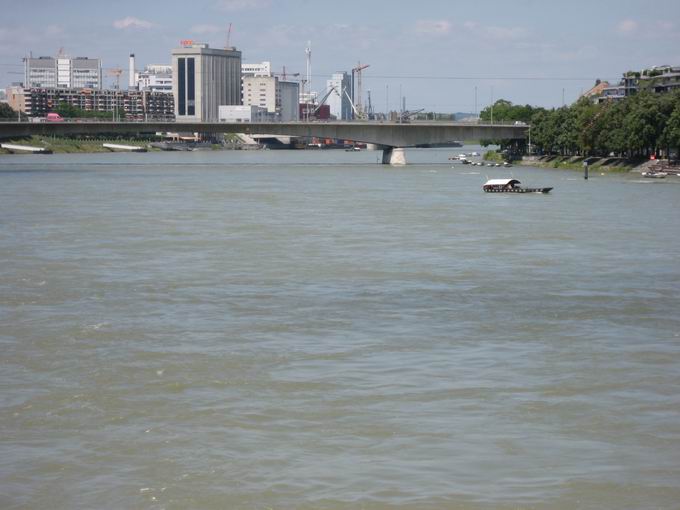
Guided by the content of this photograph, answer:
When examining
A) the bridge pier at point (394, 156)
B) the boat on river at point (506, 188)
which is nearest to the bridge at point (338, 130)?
the bridge pier at point (394, 156)

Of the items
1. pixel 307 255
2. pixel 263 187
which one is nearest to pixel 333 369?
pixel 307 255

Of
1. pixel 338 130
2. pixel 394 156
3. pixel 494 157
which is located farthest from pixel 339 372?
pixel 494 157

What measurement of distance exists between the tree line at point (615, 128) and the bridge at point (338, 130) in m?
4.71

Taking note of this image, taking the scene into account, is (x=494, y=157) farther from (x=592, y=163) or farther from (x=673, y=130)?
(x=673, y=130)

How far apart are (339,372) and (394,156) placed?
245 ft

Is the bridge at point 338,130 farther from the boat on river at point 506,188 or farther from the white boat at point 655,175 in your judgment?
the boat on river at point 506,188

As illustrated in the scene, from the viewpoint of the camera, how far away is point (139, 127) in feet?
263

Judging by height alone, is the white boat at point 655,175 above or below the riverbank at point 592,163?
below

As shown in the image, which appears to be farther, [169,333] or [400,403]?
[169,333]

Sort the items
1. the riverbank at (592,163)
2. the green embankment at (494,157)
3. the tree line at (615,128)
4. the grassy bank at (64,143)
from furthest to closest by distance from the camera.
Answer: the grassy bank at (64,143)
the green embankment at (494,157)
the riverbank at (592,163)
the tree line at (615,128)

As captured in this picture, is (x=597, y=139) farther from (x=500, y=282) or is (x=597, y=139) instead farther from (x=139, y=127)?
(x=500, y=282)

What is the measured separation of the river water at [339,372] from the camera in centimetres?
956

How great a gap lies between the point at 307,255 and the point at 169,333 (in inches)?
393

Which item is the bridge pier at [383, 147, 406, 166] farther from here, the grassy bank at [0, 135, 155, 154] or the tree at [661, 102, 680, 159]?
the grassy bank at [0, 135, 155, 154]
